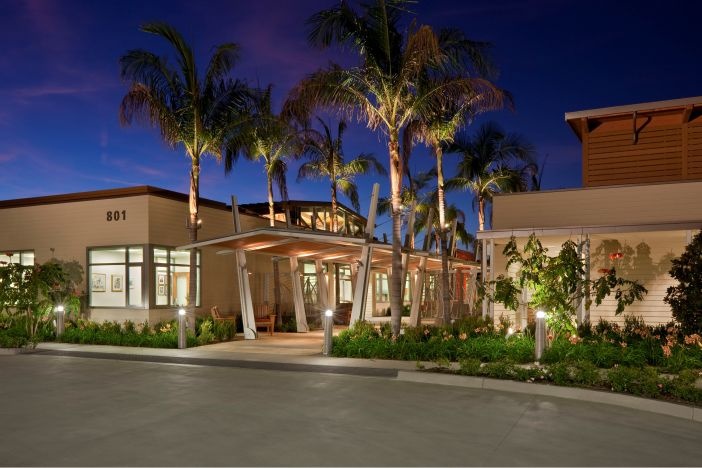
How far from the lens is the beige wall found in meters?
16.3

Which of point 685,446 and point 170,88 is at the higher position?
point 170,88

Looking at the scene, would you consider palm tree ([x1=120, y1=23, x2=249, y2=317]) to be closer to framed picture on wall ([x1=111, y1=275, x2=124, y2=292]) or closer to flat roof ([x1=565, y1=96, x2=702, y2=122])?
framed picture on wall ([x1=111, y1=275, x2=124, y2=292])

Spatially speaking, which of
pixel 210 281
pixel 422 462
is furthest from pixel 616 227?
pixel 210 281

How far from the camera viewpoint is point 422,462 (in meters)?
6.22

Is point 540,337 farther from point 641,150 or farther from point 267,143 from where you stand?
point 267,143

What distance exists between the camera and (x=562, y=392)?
33.1ft

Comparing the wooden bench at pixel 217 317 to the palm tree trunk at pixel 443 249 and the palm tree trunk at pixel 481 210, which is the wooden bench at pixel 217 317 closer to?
the palm tree trunk at pixel 443 249

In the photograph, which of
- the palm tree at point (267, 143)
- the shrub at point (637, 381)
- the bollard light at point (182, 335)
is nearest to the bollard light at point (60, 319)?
the bollard light at point (182, 335)

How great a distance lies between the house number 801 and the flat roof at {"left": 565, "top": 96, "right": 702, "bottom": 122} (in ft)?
44.5

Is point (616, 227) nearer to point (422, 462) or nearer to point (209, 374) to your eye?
point (209, 374)

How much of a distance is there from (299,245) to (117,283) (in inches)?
245

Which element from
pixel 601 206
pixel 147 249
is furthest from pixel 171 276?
pixel 601 206

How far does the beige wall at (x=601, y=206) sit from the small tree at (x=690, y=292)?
3.18 m

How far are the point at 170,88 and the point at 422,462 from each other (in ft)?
49.1
